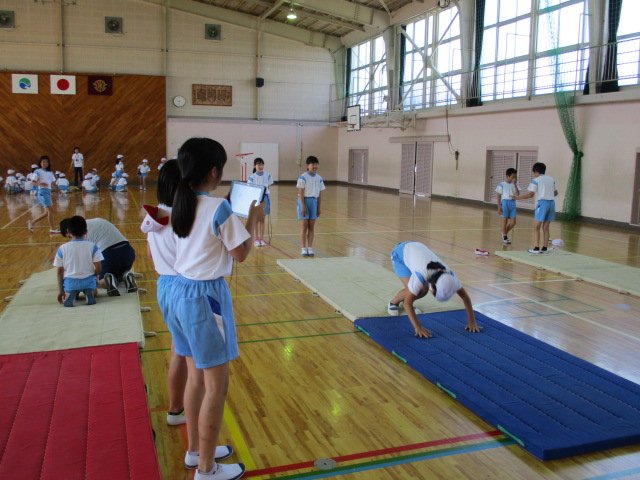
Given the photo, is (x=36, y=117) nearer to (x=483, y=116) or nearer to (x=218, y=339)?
(x=483, y=116)

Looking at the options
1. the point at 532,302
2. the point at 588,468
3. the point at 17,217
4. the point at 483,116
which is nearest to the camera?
the point at 588,468

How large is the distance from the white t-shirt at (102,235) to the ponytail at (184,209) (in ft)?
13.7

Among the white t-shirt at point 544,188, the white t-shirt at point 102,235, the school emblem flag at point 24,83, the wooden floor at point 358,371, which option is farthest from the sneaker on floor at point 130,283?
the school emblem flag at point 24,83

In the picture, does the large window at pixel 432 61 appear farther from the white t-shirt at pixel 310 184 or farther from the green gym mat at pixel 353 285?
the green gym mat at pixel 353 285

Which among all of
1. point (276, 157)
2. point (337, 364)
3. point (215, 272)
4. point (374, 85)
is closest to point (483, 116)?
point (374, 85)

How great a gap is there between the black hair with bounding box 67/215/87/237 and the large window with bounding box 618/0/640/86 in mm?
11547

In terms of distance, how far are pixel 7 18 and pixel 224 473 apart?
23.8 metres

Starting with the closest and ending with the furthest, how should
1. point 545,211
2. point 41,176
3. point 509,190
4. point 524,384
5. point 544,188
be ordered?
point 524,384 < point 545,211 < point 544,188 < point 509,190 < point 41,176

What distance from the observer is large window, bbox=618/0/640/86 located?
12.5 metres

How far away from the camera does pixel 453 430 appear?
3490 millimetres

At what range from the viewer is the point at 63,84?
883 inches

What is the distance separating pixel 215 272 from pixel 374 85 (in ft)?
71.8

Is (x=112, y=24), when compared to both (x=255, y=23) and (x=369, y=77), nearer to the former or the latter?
(x=255, y=23)

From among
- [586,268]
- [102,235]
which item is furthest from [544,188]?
[102,235]
